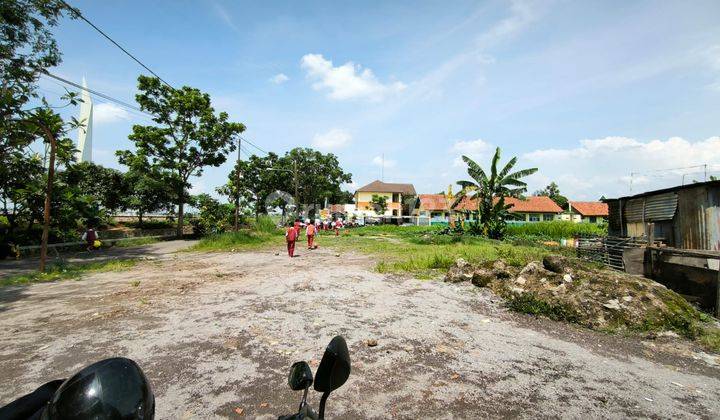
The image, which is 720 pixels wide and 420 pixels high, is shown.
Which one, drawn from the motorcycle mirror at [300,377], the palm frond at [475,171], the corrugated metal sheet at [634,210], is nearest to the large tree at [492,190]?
the palm frond at [475,171]

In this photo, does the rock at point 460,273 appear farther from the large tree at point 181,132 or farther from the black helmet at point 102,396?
the large tree at point 181,132

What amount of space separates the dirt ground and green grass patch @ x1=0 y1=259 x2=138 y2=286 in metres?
1.43

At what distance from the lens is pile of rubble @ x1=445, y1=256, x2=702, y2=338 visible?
21.3 ft

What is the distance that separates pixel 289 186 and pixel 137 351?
49621mm

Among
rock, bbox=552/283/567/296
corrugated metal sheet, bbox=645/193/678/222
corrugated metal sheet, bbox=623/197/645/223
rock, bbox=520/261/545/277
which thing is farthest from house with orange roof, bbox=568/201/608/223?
rock, bbox=552/283/567/296

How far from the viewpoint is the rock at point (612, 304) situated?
6816mm

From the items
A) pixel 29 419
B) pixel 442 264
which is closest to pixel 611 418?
pixel 29 419

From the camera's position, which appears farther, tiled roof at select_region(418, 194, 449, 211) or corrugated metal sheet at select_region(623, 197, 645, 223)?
tiled roof at select_region(418, 194, 449, 211)

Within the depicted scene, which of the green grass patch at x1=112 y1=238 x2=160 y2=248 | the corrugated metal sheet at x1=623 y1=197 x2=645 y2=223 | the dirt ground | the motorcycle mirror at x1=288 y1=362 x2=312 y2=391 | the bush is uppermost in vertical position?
the corrugated metal sheet at x1=623 y1=197 x2=645 y2=223

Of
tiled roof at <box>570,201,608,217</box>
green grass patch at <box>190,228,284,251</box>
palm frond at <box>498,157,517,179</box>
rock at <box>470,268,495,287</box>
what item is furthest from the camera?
tiled roof at <box>570,201,608,217</box>

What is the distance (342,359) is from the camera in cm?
161

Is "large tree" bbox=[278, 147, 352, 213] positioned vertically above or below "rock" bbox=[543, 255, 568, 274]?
above

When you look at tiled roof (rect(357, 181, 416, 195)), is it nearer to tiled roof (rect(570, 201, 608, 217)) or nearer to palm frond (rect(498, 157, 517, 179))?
tiled roof (rect(570, 201, 608, 217))

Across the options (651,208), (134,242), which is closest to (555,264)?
(651,208)
